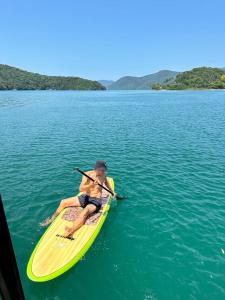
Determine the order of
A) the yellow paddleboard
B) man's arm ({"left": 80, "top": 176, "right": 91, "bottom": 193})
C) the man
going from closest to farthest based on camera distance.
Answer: the yellow paddleboard
the man
man's arm ({"left": 80, "top": 176, "right": 91, "bottom": 193})

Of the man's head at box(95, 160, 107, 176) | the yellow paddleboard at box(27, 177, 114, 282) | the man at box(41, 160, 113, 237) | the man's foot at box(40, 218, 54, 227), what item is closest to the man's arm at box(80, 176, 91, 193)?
the man at box(41, 160, 113, 237)

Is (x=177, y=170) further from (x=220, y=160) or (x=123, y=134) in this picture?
(x=123, y=134)

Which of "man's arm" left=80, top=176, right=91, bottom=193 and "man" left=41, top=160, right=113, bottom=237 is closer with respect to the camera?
"man" left=41, top=160, right=113, bottom=237

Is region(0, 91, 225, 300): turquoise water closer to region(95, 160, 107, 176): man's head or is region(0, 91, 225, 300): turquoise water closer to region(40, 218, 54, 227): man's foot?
region(40, 218, 54, 227): man's foot

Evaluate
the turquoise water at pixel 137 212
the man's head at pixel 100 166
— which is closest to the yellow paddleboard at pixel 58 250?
the turquoise water at pixel 137 212

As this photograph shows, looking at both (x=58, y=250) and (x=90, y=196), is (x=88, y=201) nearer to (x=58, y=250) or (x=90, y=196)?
(x=90, y=196)

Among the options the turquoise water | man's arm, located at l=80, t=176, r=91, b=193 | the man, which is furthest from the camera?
man's arm, located at l=80, t=176, r=91, b=193

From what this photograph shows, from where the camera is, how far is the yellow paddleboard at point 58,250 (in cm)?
872

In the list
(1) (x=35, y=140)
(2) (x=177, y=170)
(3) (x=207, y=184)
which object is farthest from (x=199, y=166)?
(1) (x=35, y=140)

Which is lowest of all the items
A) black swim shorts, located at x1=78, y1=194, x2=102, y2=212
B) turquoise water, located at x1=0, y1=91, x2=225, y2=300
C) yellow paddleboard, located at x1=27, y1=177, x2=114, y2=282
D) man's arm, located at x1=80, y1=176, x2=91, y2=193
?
turquoise water, located at x1=0, y1=91, x2=225, y2=300

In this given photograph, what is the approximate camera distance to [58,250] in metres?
9.65

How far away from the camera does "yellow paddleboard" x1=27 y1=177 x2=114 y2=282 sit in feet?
28.6

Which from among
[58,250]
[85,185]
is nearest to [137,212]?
[85,185]

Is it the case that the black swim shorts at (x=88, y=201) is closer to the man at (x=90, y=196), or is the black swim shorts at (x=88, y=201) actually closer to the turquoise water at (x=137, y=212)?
→ the man at (x=90, y=196)
